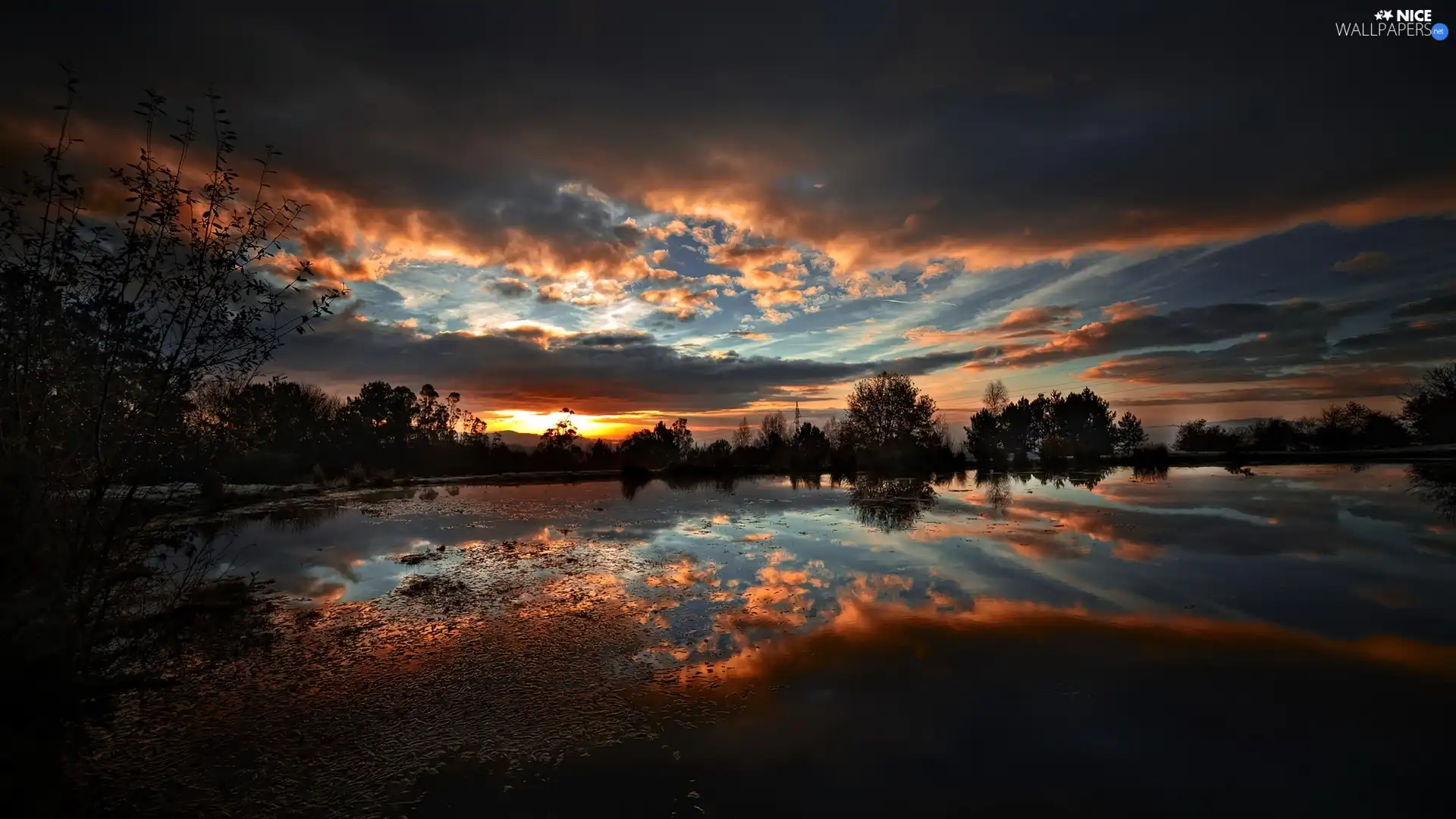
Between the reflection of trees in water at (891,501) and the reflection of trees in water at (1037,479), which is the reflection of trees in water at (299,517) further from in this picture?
the reflection of trees in water at (1037,479)

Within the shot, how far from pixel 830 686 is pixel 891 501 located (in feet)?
75.4

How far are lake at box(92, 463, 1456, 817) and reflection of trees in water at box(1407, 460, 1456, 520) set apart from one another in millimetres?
8798

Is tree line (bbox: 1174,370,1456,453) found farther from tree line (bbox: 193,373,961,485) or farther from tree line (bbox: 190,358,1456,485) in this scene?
tree line (bbox: 193,373,961,485)

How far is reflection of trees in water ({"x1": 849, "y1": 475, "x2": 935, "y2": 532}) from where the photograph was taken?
2148 cm

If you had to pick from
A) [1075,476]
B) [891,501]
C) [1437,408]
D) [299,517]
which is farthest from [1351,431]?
[299,517]

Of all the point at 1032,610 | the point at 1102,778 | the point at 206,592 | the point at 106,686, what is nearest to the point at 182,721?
the point at 106,686

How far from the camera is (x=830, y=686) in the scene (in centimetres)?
733

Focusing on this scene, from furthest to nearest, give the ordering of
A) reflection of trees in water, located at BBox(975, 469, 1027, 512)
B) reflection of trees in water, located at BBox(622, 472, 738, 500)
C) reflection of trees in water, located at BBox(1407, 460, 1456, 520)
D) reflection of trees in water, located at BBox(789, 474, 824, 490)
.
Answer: reflection of trees in water, located at BBox(789, 474, 824, 490)
reflection of trees in water, located at BBox(622, 472, 738, 500)
reflection of trees in water, located at BBox(975, 469, 1027, 512)
reflection of trees in water, located at BBox(1407, 460, 1456, 520)

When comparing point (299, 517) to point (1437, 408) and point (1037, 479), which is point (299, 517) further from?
point (1437, 408)

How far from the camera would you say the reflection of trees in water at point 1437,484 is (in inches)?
841

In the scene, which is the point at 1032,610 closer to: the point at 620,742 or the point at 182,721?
the point at 620,742

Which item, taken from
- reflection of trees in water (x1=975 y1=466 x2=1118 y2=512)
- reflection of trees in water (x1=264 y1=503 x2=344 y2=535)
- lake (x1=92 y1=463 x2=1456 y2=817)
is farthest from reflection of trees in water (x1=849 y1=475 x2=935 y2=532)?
reflection of trees in water (x1=264 y1=503 x2=344 y2=535)

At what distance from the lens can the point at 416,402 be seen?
64.4m

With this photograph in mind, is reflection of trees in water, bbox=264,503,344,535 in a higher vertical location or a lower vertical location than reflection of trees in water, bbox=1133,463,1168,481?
lower
